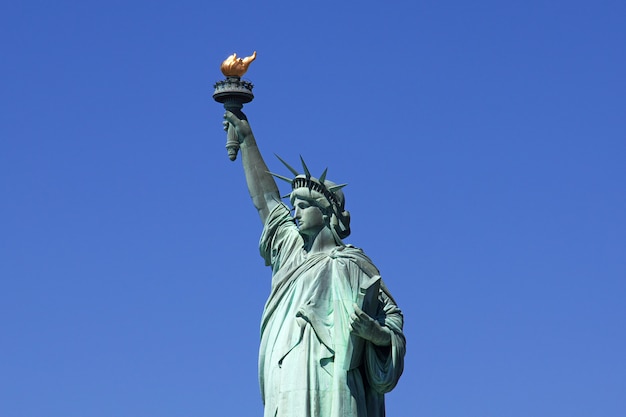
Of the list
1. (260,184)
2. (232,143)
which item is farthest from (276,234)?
(232,143)

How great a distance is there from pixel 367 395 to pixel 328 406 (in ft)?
2.04

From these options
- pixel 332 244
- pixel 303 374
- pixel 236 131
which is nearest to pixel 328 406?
pixel 303 374

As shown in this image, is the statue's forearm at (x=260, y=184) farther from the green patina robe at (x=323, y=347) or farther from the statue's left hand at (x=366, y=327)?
the statue's left hand at (x=366, y=327)

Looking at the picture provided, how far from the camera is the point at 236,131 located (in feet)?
93.0

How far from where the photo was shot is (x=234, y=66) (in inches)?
1116

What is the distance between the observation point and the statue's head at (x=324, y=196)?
26547mm

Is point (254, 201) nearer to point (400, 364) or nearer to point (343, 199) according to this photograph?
point (343, 199)

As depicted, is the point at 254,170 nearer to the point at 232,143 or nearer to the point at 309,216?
the point at 232,143

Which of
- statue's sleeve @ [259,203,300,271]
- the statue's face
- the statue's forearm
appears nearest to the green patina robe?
the statue's face

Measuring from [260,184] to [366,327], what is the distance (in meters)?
3.90

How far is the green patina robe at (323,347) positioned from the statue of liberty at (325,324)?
13mm

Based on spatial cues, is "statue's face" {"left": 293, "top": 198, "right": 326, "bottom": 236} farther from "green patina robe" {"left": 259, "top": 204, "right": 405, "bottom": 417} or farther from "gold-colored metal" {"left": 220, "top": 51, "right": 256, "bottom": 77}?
"gold-colored metal" {"left": 220, "top": 51, "right": 256, "bottom": 77}

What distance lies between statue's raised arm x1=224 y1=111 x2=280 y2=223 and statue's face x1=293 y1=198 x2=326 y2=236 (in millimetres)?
1373

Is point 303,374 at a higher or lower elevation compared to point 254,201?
lower
